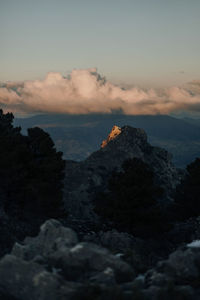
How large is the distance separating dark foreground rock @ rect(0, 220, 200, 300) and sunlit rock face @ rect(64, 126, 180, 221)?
57121 mm

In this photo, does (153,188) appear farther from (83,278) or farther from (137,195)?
(83,278)

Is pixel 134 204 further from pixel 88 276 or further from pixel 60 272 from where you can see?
pixel 60 272

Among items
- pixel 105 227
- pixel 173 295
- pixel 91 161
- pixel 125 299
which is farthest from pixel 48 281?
pixel 91 161

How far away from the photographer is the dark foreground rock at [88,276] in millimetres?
19547

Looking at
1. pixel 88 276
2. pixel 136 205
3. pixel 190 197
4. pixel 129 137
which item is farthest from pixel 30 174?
pixel 129 137

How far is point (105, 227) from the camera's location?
53.5m

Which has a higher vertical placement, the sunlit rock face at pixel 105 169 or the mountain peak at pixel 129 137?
the mountain peak at pixel 129 137

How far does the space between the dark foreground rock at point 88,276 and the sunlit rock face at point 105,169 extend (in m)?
57.1

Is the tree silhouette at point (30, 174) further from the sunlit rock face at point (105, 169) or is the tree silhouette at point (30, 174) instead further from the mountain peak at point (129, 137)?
the mountain peak at point (129, 137)

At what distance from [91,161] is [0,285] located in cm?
8480

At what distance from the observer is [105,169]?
103 meters

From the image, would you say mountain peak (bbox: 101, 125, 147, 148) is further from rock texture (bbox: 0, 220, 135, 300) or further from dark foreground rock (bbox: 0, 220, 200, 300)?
rock texture (bbox: 0, 220, 135, 300)

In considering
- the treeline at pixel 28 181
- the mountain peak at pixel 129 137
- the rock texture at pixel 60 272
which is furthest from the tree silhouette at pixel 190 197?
the mountain peak at pixel 129 137

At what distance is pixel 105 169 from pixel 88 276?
3210 inches
